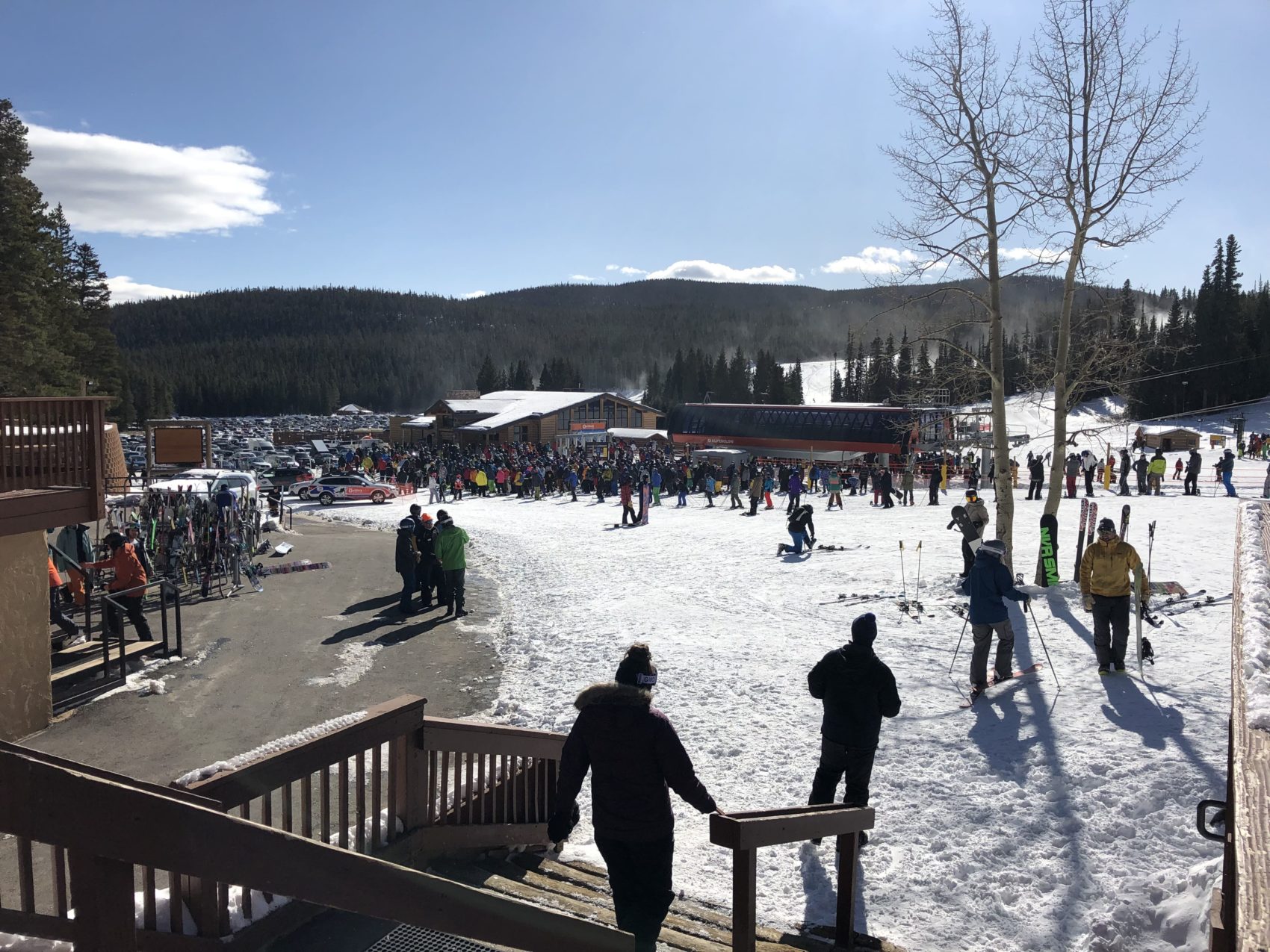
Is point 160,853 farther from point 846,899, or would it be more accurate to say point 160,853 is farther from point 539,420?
point 539,420

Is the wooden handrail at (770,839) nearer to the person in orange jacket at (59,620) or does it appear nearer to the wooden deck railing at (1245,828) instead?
the wooden deck railing at (1245,828)

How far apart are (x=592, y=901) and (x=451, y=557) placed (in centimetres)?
883

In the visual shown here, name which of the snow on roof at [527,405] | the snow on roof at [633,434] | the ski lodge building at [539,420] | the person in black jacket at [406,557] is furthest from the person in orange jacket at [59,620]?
the snow on roof at [633,434]

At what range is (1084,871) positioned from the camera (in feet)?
17.7

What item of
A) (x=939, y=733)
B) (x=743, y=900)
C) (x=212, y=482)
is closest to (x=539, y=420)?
(x=212, y=482)

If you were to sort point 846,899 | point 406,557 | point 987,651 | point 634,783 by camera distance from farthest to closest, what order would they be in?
point 406,557
point 987,651
point 846,899
point 634,783

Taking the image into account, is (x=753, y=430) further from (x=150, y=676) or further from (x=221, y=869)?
(x=221, y=869)

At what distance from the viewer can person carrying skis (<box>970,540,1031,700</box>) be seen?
26.7 feet

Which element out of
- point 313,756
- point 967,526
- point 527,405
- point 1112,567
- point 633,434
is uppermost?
point 527,405

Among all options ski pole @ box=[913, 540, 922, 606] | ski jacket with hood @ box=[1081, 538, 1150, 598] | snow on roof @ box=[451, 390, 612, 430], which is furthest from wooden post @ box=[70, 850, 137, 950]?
snow on roof @ box=[451, 390, 612, 430]

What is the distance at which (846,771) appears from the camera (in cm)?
576

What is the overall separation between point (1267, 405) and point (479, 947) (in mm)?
91493

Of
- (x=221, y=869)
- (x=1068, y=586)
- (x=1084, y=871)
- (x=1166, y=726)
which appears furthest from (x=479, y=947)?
(x=1068, y=586)

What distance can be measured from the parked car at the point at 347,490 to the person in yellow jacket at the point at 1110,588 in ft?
90.6
